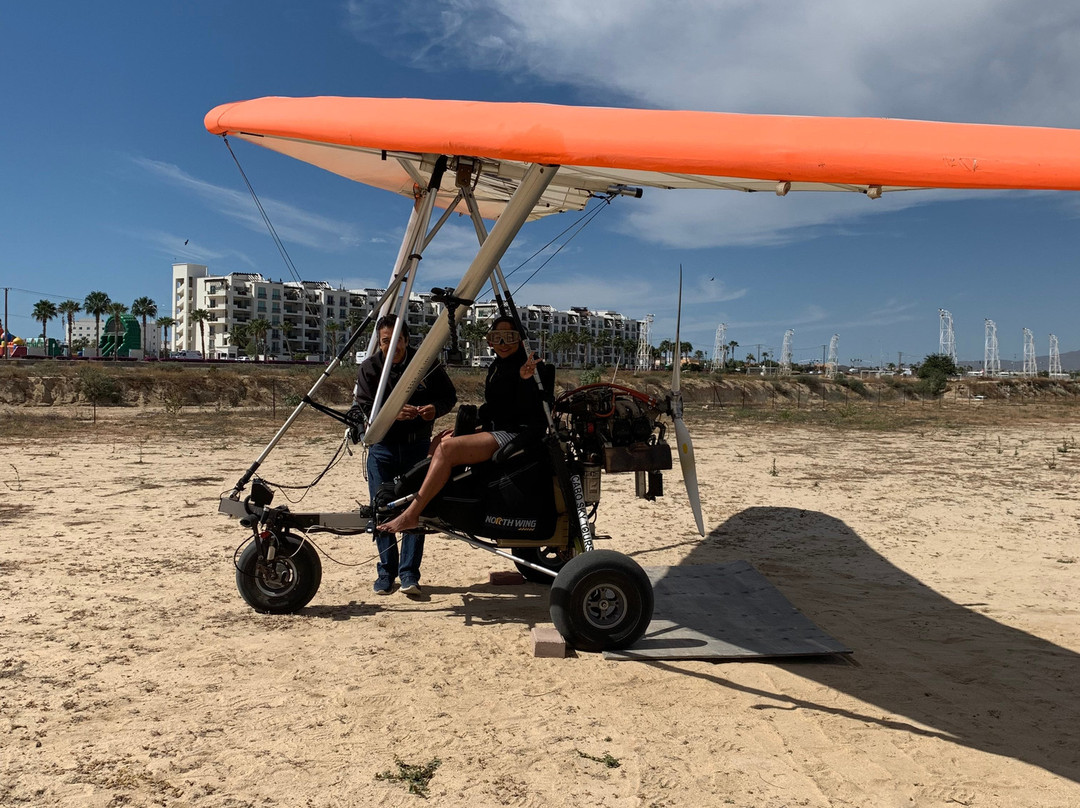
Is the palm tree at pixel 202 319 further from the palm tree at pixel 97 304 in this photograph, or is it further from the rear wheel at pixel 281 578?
the rear wheel at pixel 281 578

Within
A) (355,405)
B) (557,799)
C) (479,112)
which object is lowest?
(557,799)

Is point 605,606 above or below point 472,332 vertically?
below

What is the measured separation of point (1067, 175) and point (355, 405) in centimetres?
444

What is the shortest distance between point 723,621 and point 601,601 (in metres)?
1.13

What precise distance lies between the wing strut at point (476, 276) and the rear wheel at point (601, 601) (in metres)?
1.62

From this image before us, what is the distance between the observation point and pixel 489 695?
3932 mm

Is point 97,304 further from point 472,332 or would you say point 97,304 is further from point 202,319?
point 472,332

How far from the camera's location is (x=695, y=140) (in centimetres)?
350

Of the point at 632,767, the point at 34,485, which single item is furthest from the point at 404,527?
the point at 34,485

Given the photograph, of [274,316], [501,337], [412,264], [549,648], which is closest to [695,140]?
[501,337]

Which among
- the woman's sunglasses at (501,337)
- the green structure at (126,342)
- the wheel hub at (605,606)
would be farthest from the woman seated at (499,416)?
the green structure at (126,342)

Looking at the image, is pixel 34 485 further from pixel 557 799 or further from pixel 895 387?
pixel 895 387

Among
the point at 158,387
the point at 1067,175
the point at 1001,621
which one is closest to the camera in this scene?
the point at 1067,175

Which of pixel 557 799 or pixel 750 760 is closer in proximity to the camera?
pixel 557 799
